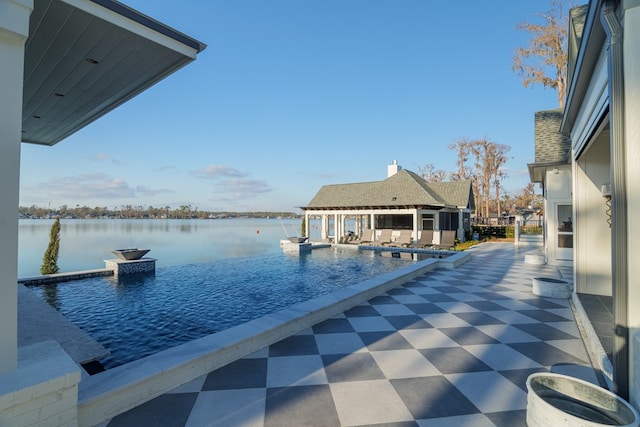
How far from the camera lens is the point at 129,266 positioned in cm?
1032

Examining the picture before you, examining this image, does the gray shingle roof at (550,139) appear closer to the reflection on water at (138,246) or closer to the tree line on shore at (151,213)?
the reflection on water at (138,246)

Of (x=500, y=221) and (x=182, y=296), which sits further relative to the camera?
(x=500, y=221)

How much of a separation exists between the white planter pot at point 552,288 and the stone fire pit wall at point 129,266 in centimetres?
1153

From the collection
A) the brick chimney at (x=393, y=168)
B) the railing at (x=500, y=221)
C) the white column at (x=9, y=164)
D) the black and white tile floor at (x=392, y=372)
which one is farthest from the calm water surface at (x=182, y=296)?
the railing at (x=500, y=221)

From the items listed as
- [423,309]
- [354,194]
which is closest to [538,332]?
[423,309]

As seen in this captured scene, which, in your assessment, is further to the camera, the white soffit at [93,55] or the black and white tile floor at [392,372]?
the white soffit at [93,55]

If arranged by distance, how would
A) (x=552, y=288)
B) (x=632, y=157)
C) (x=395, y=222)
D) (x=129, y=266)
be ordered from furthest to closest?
(x=395, y=222)
(x=129, y=266)
(x=552, y=288)
(x=632, y=157)

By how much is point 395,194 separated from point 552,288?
574 inches

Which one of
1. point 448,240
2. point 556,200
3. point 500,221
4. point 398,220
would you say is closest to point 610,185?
point 556,200

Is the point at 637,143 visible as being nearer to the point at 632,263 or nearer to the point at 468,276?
the point at 632,263

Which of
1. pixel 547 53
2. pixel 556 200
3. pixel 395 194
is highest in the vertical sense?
pixel 547 53

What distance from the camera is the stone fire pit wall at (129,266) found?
10117mm

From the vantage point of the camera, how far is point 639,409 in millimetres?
1953

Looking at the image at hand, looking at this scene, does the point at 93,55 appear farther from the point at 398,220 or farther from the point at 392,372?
the point at 398,220
